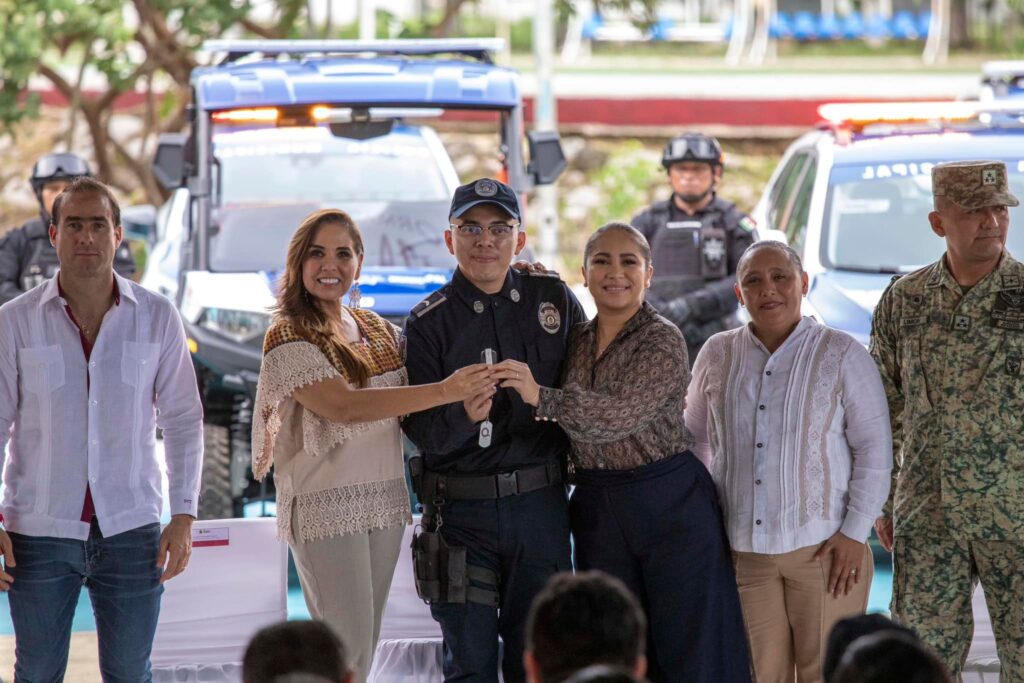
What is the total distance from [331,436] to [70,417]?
30.1 inches

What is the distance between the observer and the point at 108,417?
4.49 meters

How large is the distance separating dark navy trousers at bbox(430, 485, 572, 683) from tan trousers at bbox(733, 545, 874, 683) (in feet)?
1.93

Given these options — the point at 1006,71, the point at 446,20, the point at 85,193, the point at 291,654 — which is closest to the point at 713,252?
the point at 1006,71

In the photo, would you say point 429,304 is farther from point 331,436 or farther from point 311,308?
point 331,436

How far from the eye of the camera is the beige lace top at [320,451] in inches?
175

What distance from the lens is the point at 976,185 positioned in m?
4.59

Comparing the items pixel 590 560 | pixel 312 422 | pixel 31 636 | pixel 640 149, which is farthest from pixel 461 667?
pixel 640 149

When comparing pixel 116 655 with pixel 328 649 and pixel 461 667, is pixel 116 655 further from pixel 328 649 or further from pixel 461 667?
pixel 328 649

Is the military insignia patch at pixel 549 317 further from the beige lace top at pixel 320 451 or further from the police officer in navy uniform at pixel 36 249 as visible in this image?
the police officer in navy uniform at pixel 36 249

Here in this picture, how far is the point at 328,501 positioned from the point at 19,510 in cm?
90

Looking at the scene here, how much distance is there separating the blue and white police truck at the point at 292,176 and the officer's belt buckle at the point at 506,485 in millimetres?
3088

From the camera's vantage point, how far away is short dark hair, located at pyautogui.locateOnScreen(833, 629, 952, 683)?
2713mm

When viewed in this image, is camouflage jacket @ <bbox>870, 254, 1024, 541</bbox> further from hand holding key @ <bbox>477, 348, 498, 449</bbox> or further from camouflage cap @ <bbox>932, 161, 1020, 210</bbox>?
hand holding key @ <bbox>477, 348, 498, 449</bbox>

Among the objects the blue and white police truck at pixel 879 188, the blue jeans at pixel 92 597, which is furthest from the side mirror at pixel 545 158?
the blue jeans at pixel 92 597
